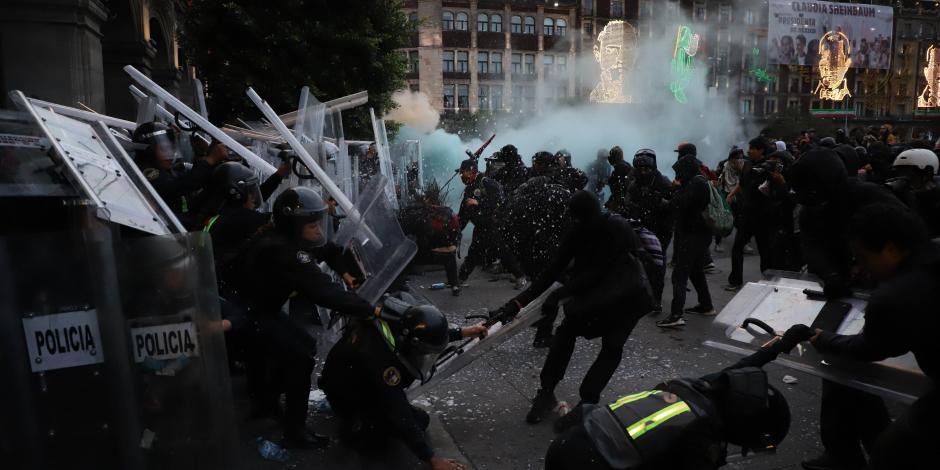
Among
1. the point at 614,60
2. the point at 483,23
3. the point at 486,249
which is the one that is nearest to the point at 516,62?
the point at 483,23

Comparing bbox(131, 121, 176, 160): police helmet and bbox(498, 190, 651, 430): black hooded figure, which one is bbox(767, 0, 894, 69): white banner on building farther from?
bbox(131, 121, 176, 160): police helmet

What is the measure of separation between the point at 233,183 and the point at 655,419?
135 inches

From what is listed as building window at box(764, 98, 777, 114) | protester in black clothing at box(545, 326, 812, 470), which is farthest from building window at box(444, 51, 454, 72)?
protester in black clothing at box(545, 326, 812, 470)

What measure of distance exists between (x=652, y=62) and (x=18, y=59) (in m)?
38.3

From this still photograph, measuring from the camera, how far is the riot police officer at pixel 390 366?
10.7ft

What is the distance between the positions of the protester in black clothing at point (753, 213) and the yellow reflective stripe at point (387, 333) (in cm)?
559

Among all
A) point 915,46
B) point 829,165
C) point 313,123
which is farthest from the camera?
point 915,46

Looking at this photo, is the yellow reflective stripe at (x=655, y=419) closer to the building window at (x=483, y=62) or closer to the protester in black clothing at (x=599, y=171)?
the protester in black clothing at (x=599, y=171)

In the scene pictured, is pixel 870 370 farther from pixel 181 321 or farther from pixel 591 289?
pixel 181 321

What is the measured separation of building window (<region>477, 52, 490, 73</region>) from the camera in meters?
52.0

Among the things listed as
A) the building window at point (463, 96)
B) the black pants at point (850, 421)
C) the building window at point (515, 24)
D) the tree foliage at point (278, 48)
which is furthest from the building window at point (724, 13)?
the black pants at point (850, 421)

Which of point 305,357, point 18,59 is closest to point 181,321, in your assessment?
point 305,357

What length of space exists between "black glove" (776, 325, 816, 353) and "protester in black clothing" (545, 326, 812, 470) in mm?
369

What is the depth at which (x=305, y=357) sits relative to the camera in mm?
3646
